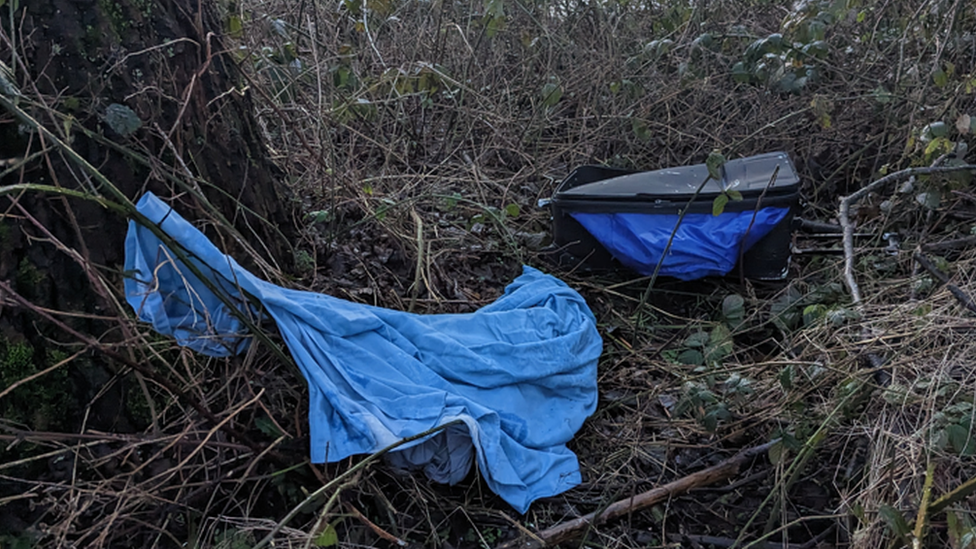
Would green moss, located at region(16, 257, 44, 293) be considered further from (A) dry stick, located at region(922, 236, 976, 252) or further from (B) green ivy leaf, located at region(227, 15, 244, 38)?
(A) dry stick, located at region(922, 236, 976, 252)

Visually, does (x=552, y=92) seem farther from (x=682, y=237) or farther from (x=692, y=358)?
(x=692, y=358)

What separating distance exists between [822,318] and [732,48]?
2.80 metres

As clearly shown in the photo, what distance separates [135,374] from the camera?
Answer: 1.96 meters

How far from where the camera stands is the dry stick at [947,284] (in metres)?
2.17

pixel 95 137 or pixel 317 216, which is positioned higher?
pixel 95 137

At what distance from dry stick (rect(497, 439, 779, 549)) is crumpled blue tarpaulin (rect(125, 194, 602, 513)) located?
14cm

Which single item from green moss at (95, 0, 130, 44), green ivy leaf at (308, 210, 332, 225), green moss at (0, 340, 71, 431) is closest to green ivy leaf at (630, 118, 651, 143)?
green ivy leaf at (308, 210, 332, 225)

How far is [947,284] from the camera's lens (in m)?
2.28

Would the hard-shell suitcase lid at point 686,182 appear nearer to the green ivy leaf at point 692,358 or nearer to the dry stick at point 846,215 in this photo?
the dry stick at point 846,215

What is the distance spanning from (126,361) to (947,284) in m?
2.50

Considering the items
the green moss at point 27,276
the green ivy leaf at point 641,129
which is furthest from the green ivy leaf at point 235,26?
the green ivy leaf at point 641,129

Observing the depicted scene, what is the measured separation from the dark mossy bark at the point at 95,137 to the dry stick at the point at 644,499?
4.45ft

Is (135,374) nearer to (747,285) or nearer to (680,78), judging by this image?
(747,285)

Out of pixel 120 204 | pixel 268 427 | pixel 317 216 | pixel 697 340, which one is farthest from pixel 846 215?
pixel 120 204
